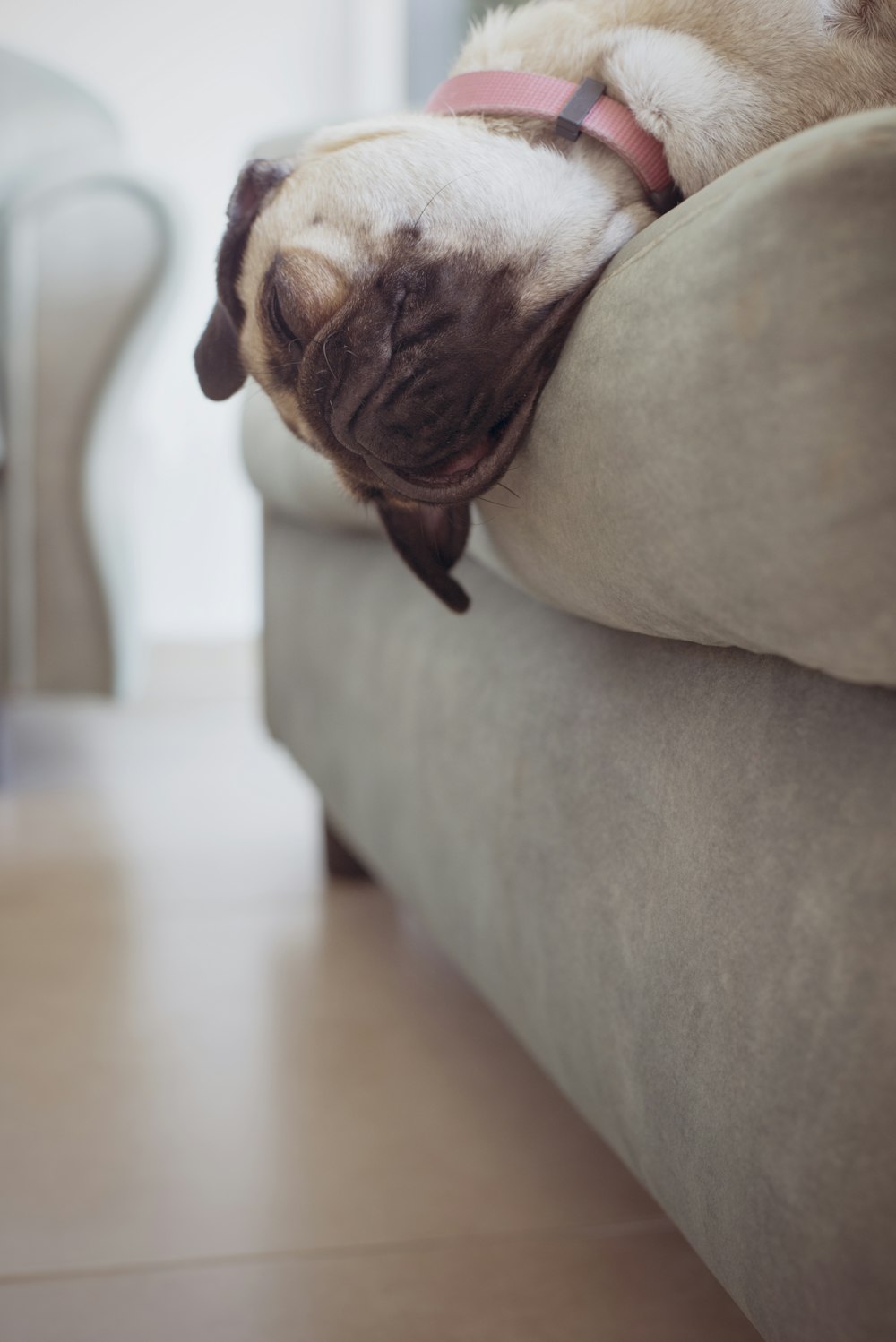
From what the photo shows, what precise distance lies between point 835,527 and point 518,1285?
2.22ft

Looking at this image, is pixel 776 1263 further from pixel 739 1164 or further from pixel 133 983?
pixel 133 983

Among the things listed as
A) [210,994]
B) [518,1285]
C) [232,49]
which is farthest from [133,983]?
[232,49]

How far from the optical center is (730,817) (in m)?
0.61

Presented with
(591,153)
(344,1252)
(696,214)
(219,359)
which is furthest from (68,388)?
(696,214)

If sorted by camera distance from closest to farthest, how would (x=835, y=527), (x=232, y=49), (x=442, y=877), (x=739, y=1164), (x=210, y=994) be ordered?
(x=835, y=527) → (x=739, y=1164) → (x=442, y=877) → (x=210, y=994) → (x=232, y=49)

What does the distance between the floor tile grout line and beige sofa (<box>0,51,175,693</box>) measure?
1.51 m

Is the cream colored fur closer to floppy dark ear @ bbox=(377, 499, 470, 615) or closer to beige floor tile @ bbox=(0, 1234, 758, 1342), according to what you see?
floppy dark ear @ bbox=(377, 499, 470, 615)

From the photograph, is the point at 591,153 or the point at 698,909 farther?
the point at 591,153

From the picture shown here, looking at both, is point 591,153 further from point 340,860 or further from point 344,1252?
point 340,860

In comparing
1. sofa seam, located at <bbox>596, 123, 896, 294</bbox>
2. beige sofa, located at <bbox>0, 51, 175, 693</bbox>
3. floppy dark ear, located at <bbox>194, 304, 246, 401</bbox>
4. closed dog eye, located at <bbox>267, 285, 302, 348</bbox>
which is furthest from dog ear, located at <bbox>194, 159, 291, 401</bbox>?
beige sofa, located at <bbox>0, 51, 175, 693</bbox>

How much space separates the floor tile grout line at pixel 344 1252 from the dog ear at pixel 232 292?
71cm

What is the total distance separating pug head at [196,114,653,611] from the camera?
0.78 metres

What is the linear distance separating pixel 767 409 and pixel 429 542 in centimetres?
54

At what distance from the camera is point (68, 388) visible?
2.29 m
